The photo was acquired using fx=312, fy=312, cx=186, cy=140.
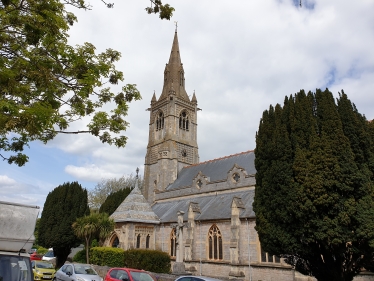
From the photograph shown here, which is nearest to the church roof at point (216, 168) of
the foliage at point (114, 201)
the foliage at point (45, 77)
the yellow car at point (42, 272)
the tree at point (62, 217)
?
the foliage at point (114, 201)

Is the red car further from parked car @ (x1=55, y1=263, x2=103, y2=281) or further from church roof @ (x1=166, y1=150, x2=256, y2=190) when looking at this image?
church roof @ (x1=166, y1=150, x2=256, y2=190)

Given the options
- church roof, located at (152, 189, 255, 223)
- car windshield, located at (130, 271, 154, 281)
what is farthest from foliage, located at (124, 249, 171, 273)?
car windshield, located at (130, 271, 154, 281)

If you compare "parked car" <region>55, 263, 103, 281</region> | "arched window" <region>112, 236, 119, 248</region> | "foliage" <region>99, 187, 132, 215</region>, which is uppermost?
"foliage" <region>99, 187, 132, 215</region>

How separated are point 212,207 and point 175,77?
22.5 metres

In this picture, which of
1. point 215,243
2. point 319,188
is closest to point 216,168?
point 215,243

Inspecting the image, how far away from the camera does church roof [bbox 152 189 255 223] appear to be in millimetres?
23906

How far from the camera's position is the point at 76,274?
14.2 metres

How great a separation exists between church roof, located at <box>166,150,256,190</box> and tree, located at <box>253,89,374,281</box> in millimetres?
16128

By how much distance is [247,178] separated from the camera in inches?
1107

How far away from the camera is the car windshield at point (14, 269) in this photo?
7.23 metres

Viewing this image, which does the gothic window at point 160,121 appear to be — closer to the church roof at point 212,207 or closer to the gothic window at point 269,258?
the church roof at point 212,207

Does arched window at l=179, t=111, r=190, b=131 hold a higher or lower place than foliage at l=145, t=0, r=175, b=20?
higher

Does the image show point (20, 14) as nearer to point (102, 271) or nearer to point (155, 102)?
point (102, 271)

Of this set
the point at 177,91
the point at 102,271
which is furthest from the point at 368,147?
the point at 177,91
